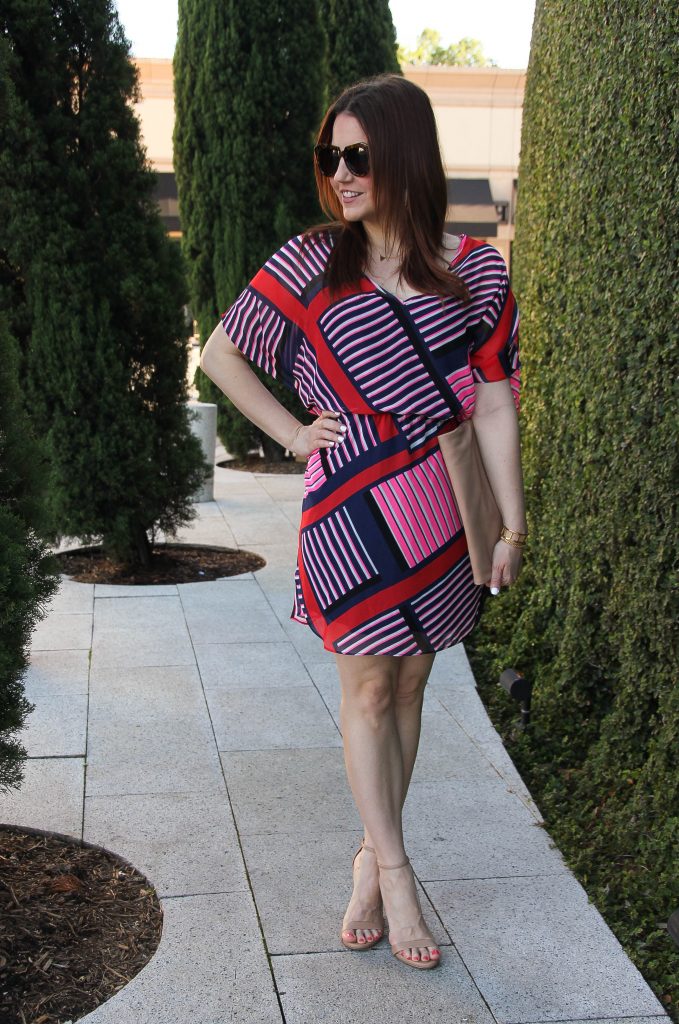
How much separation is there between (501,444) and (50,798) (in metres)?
1.99

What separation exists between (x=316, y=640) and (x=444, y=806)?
6.56 feet

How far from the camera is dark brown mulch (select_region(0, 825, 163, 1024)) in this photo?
2605 millimetres

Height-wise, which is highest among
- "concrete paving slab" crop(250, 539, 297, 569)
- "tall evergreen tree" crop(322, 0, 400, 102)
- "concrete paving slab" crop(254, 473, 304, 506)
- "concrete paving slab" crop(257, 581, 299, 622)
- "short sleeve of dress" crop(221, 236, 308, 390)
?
"tall evergreen tree" crop(322, 0, 400, 102)

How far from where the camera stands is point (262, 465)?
39.2ft

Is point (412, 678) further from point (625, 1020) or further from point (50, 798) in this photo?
point (50, 798)

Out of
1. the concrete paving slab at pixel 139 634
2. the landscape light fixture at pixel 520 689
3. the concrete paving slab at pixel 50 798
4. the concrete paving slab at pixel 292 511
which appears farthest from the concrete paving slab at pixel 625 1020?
the concrete paving slab at pixel 292 511

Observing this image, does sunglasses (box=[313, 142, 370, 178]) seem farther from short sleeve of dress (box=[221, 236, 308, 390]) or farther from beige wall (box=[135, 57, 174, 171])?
beige wall (box=[135, 57, 174, 171])

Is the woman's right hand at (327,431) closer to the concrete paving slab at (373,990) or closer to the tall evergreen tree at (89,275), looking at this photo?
the concrete paving slab at (373,990)

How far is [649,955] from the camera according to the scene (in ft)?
9.39

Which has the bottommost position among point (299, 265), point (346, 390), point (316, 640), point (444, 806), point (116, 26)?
point (316, 640)

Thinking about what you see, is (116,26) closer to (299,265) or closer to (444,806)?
(299,265)

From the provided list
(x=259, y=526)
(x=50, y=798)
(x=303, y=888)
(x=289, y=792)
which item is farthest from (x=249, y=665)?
(x=259, y=526)

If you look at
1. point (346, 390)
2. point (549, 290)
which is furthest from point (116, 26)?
point (346, 390)

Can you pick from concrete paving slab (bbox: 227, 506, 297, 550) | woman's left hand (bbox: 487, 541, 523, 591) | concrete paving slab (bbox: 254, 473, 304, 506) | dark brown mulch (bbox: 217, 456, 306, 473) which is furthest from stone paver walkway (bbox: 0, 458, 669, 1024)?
dark brown mulch (bbox: 217, 456, 306, 473)
